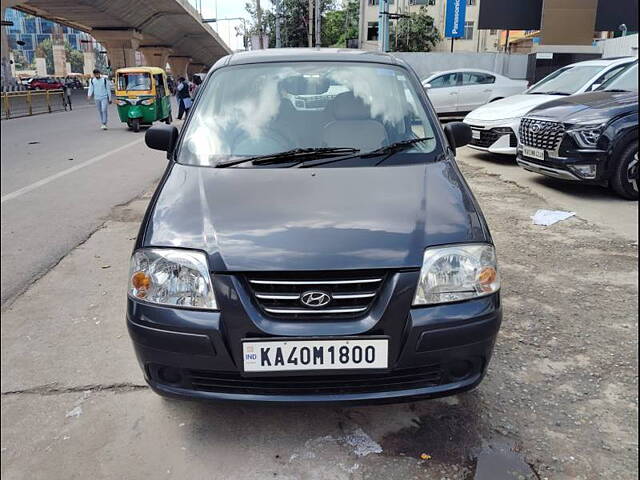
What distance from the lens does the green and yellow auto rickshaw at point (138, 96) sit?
17094 mm

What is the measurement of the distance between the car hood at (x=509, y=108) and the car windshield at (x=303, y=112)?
21.0 feet

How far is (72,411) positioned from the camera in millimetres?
2723

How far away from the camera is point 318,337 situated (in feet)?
7.00

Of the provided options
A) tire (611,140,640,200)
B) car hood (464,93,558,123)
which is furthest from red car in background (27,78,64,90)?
tire (611,140,640,200)

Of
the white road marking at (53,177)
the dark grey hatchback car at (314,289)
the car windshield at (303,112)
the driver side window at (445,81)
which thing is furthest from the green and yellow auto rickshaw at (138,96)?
the dark grey hatchback car at (314,289)

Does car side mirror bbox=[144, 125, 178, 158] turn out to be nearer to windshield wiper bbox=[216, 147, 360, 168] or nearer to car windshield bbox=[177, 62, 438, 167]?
car windshield bbox=[177, 62, 438, 167]

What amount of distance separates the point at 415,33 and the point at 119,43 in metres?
27.7

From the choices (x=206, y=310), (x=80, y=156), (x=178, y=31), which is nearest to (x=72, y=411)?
(x=206, y=310)

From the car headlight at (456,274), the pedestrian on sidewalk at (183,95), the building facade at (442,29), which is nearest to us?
the car headlight at (456,274)

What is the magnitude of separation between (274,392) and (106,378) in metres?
1.26

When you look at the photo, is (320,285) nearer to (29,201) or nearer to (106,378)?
(106,378)

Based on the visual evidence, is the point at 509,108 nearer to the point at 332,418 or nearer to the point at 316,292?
the point at 332,418

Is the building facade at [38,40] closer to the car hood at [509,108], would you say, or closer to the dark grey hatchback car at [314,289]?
the car hood at [509,108]

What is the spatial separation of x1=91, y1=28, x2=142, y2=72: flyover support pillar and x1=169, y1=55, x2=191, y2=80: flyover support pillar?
26.7 meters
